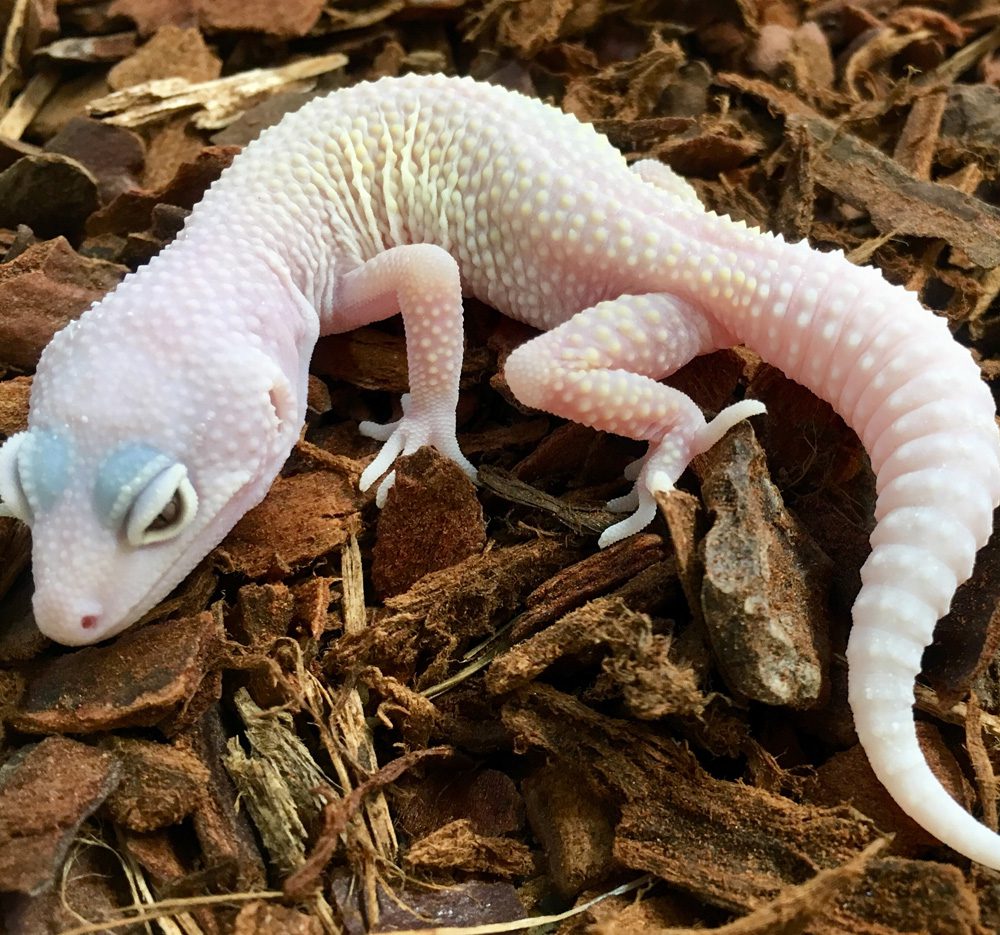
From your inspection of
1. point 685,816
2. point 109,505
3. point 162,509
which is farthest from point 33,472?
point 685,816

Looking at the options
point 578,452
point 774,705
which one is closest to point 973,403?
point 774,705

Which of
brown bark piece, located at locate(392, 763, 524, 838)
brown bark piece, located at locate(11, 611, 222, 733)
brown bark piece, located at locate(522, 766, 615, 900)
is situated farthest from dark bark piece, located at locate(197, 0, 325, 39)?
brown bark piece, located at locate(522, 766, 615, 900)

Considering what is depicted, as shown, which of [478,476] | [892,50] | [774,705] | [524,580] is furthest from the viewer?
[892,50]

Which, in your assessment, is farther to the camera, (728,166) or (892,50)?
(892,50)

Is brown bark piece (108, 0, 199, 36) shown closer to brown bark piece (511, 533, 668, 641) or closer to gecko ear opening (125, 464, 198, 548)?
gecko ear opening (125, 464, 198, 548)

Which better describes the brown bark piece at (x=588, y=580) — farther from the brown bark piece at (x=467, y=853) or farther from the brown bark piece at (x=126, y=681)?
the brown bark piece at (x=126, y=681)

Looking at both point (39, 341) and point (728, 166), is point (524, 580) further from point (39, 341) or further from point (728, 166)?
point (728, 166)
